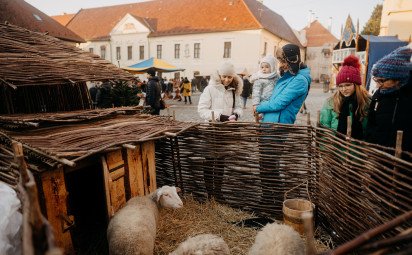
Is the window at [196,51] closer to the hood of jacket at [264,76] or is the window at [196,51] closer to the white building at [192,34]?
the white building at [192,34]

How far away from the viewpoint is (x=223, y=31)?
1414 inches

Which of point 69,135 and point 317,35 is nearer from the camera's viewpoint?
point 69,135

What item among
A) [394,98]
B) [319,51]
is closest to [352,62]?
[394,98]

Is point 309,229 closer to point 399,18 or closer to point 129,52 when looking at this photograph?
point 399,18

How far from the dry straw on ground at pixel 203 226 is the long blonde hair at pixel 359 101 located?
1.72m

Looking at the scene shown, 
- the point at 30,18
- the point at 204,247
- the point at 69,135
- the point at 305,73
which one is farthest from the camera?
the point at 30,18

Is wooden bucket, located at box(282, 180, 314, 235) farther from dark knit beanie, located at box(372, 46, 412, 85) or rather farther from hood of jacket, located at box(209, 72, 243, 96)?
hood of jacket, located at box(209, 72, 243, 96)

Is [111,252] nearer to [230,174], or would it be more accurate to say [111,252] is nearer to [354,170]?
[230,174]

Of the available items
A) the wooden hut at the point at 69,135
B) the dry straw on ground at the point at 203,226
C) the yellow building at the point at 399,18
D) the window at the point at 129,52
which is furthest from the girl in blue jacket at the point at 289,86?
the window at the point at 129,52

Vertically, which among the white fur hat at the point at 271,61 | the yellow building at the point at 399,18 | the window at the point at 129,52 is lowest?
the white fur hat at the point at 271,61

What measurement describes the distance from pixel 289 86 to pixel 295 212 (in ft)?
5.49

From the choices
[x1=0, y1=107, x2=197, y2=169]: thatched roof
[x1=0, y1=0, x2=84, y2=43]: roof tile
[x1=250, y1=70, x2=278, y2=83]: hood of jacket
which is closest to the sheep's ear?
[x1=0, y1=107, x2=197, y2=169]: thatched roof

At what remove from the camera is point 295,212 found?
3551mm

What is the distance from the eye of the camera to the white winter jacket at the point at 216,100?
477 cm
